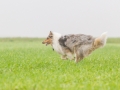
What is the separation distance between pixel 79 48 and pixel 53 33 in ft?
5.13

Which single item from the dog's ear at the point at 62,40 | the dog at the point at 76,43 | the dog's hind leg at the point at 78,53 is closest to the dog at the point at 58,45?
the dog at the point at 76,43

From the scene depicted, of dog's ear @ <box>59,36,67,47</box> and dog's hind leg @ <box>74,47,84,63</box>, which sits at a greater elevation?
dog's ear @ <box>59,36,67,47</box>

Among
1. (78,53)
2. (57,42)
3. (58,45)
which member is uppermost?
(57,42)

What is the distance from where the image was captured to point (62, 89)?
9148mm

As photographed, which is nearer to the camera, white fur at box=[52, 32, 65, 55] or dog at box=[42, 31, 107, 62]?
dog at box=[42, 31, 107, 62]

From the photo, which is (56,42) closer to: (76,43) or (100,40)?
(76,43)

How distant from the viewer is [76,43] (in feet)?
54.2

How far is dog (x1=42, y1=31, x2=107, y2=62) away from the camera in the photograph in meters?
16.4

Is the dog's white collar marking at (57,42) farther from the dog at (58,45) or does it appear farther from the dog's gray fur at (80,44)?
the dog's gray fur at (80,44)

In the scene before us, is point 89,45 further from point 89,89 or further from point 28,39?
point 28,39

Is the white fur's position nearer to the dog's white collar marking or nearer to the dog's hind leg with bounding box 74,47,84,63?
the dog's white collar marking

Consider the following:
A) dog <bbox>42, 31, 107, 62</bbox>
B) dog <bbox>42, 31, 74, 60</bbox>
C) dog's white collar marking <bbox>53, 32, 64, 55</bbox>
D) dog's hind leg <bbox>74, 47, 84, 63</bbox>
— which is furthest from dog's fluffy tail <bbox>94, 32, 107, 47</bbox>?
dog's white collar marking <bbox>53, 32, 64, 55</bbox>

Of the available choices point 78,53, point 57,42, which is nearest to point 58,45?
point 57,42

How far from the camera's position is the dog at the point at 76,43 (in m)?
16.4
